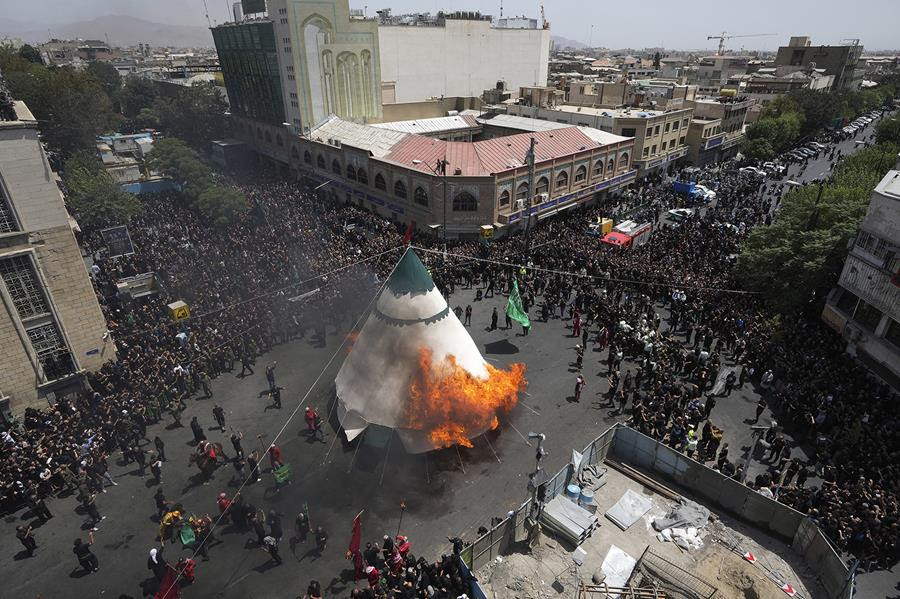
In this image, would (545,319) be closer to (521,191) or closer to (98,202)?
(521,191)

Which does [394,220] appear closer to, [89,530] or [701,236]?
[701,236]

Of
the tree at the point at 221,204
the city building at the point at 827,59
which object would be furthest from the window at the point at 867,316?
the city building at the point at 827,59

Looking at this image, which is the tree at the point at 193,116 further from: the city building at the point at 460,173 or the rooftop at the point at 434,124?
the rooftop at the point at 434,124

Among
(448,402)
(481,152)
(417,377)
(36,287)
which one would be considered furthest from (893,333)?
(36,287)

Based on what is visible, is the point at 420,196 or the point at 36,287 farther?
the point at 420,196

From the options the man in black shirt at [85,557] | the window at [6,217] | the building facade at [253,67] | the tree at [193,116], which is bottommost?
the man in black shirt at [85,557]

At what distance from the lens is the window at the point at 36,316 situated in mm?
18562

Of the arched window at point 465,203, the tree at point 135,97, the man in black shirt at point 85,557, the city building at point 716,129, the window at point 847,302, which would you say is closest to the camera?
the man in black shirt at point 85,557

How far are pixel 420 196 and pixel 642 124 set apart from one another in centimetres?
2706

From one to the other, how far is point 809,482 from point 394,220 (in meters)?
31.8

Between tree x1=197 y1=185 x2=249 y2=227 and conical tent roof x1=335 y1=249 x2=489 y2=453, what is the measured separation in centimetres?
2442

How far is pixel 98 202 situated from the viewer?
3653 centimetres

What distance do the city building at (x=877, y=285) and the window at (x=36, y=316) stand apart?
34272mm

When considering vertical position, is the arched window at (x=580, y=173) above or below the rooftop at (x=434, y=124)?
below
